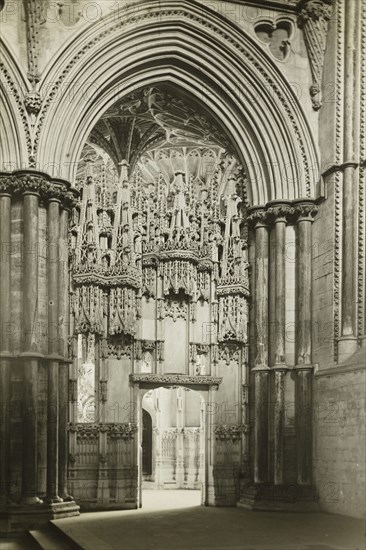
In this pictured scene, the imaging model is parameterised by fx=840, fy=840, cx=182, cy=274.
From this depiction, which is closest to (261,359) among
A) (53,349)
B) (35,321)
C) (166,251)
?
(166,251)

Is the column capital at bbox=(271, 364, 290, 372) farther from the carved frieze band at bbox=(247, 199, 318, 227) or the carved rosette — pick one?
the carved rosette

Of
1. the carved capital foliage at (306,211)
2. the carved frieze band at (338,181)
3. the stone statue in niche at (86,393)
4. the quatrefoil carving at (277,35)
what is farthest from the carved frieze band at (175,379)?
the quatrefoil carving at (277,35)

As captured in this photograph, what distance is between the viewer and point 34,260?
1231cm

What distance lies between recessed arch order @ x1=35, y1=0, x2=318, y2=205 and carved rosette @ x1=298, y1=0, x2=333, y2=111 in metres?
0.40

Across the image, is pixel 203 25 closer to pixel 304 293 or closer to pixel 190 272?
pixel 190 272

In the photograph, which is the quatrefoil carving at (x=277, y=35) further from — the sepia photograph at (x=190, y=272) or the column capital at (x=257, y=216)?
the column capital at (x=257, y=216)

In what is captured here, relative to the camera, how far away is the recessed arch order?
13.3m

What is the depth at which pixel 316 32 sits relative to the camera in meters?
13.8

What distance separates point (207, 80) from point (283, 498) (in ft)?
23.0

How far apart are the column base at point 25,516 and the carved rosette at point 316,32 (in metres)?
7.64

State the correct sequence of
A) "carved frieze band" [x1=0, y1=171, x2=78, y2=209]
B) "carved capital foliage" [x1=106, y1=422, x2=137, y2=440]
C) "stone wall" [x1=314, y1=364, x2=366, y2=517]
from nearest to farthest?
"stone wall" [x1=314, y1=364, x2=366, y2=517], "carved frieze band" [x1=0, y1=171, x2=78, y2=209], "carved capital foliage" [x1=106, y1=422, x2=137, y2=440]

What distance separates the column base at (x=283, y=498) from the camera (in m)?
12.9

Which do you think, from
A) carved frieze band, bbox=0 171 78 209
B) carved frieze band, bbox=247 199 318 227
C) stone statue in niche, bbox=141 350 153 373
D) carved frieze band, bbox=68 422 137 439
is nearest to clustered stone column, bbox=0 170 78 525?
carved frieze band, bbox=0 171 78 209

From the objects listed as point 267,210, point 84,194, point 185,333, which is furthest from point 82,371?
point 267,210
